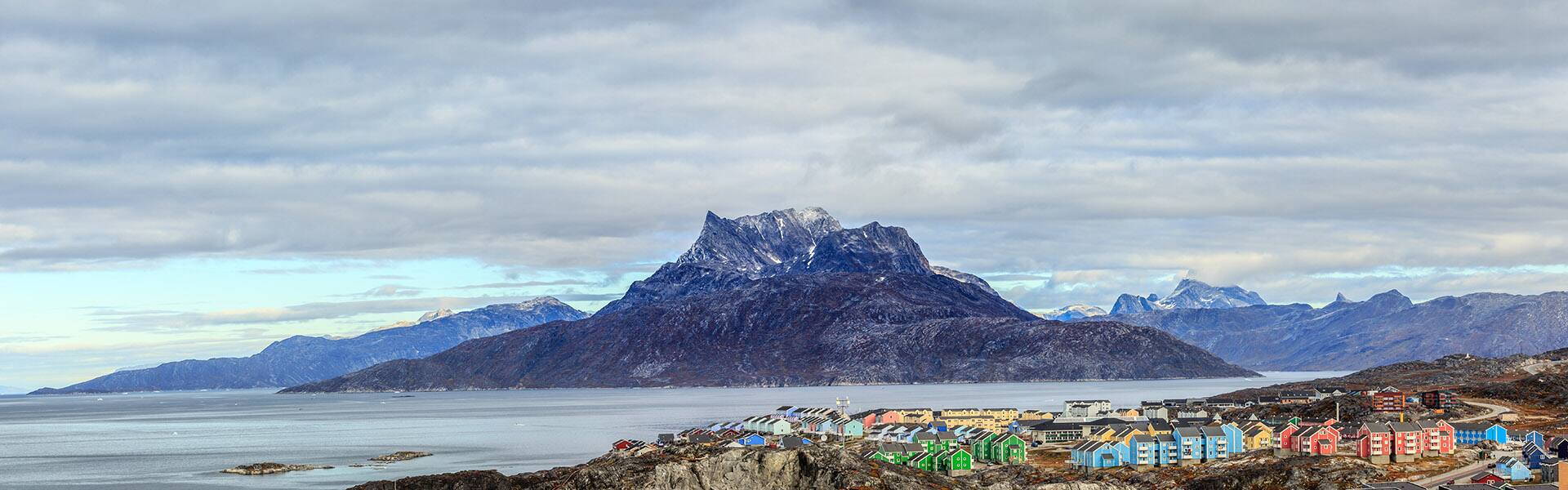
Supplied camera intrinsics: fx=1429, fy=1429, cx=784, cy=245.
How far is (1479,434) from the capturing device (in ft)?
512

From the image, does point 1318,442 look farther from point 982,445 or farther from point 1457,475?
point 982,445

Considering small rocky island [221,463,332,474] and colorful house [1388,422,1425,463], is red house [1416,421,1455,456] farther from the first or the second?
small rocky island [221,463,332,474]

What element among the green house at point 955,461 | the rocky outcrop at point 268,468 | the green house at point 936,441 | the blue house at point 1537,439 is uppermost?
the blue house at point 1537,439

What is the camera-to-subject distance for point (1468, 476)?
12638 cm

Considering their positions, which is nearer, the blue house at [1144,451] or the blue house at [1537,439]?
the blue house at [1144,451]

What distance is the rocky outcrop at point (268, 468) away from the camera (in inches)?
7421

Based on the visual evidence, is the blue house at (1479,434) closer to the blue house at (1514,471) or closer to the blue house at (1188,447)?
the blue house at (1514,471)

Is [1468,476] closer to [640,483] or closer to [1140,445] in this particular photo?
[1140,445]

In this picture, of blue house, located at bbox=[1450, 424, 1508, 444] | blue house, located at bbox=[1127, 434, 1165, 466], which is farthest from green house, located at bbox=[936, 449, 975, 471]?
blue house, located at bbox=[1450, 424, 1508, 444]

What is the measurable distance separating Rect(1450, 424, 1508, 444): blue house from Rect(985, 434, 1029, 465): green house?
46.9m

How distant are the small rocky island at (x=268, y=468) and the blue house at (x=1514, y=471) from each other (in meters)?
142

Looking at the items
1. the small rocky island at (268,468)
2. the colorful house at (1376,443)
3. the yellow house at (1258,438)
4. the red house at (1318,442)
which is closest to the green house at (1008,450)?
the yellow house at (1258,438)

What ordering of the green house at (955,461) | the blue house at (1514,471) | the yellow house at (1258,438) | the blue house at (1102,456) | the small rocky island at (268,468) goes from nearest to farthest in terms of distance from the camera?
the blue house at (1514,471)
the green house at (955,461)
the blue house at (1102,456)
the yellow house at (1258,438)
the small rocky island at (268,468)

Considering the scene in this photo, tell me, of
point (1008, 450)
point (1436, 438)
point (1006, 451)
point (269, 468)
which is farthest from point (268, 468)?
point (1436, 438)
